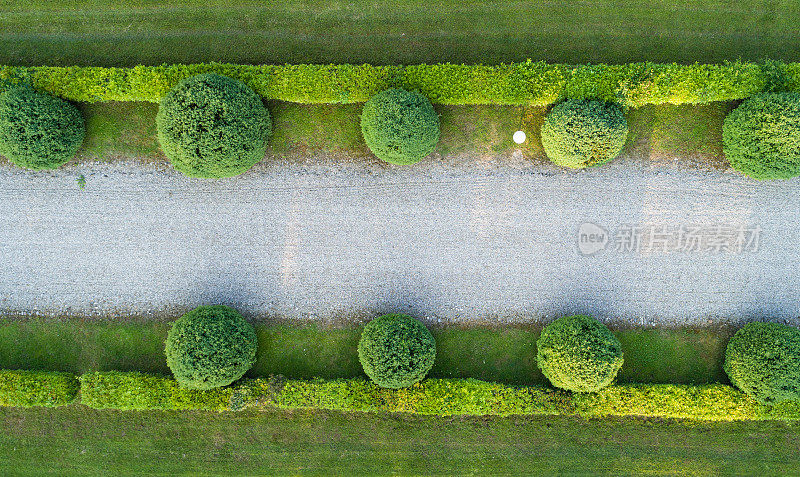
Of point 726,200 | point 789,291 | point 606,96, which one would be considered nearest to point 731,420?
point 789,291

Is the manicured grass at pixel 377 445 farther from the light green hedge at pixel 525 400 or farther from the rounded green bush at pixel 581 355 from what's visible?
the rounded green bush at pixel 581 355

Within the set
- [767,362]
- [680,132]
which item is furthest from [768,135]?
[767,362]

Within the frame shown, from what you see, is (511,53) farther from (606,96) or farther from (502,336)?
(502,336)

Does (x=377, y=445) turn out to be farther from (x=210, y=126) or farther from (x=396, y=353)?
(x=210, y=126)

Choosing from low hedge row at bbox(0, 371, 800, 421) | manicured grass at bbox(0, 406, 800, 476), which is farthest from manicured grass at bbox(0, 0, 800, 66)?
manicured grass at bbox(0, 406, 800, 476)

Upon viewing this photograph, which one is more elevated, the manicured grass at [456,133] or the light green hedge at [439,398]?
the manicured grass at [456,133]

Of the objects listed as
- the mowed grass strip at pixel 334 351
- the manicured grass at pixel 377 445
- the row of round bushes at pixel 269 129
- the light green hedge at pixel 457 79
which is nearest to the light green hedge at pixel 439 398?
the mowed grass strip at pixel 334 351
